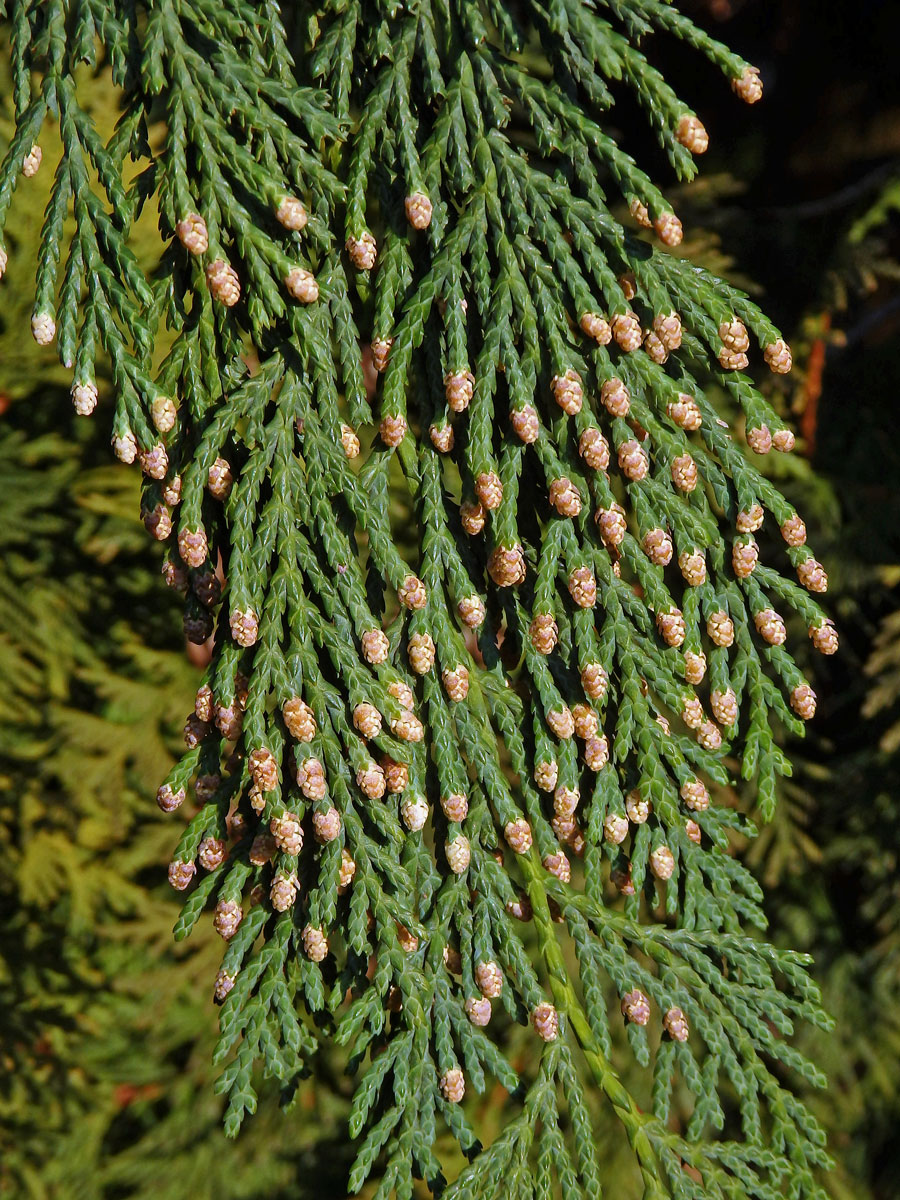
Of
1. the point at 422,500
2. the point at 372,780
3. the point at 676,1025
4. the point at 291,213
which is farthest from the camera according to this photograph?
the point at 676,1025

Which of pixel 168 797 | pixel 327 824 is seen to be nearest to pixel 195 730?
pixel 168 797

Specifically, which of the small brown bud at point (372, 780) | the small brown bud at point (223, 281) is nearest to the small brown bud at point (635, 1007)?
the small brown bud at point (372, 780)

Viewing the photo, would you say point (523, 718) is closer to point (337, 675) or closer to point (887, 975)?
point (337, 675)

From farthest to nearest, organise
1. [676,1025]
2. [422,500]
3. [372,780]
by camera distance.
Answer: [676,1025], [422,500], [372,780]

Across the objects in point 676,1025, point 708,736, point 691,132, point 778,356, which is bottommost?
point 676,1025

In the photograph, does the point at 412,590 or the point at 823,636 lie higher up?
the point at 823,636

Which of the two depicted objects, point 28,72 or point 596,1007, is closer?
point 28,72

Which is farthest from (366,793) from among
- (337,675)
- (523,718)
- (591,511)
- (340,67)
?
(340,67)

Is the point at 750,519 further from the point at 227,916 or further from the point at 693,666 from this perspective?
the point at 227,916
